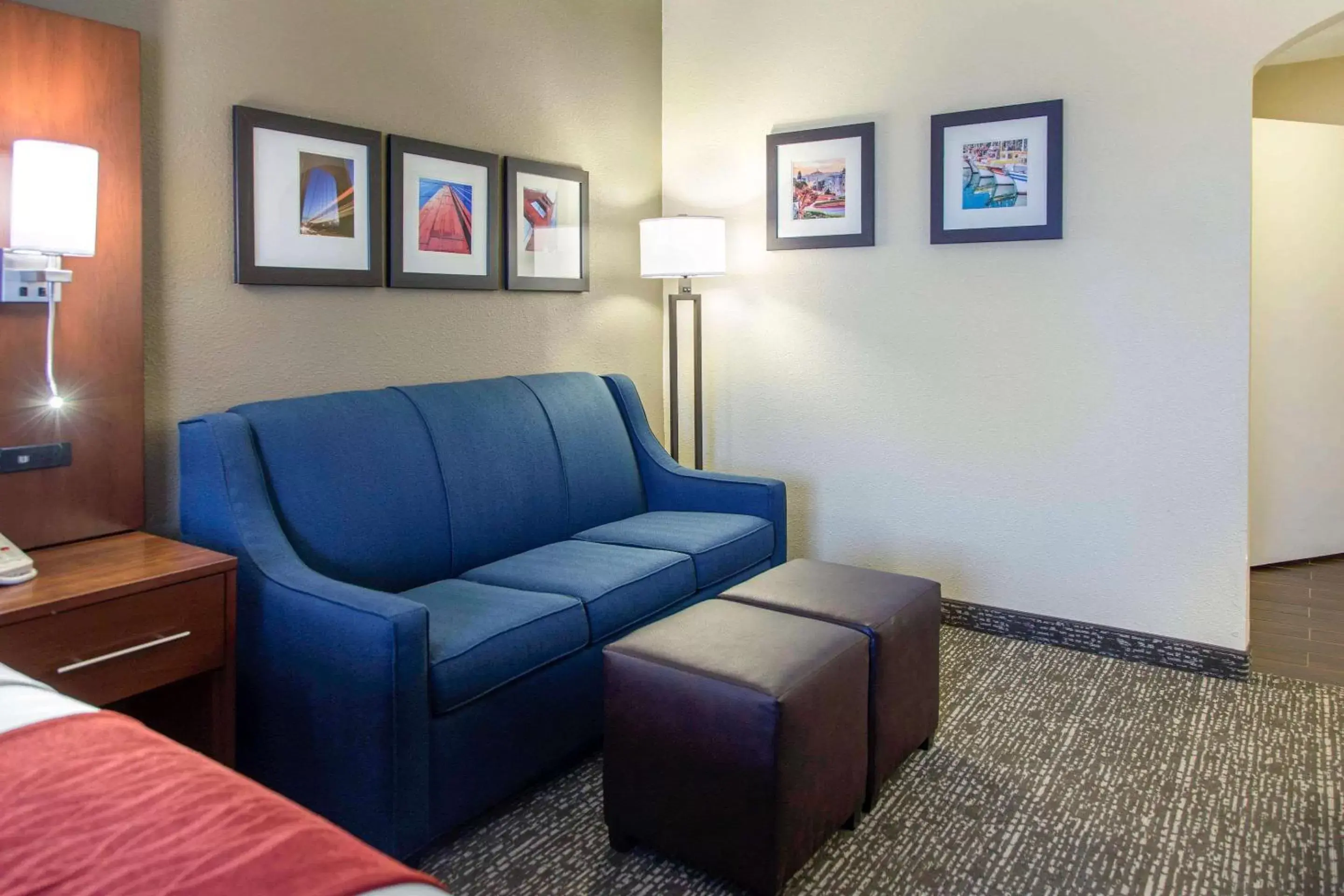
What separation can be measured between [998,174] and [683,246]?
3.97ft

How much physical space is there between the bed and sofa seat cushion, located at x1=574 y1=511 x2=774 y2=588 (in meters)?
2.03

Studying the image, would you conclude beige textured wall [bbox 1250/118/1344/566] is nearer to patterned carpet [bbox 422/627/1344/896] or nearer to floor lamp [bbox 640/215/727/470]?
patterned carpet [bbox 422/627/1344/896]

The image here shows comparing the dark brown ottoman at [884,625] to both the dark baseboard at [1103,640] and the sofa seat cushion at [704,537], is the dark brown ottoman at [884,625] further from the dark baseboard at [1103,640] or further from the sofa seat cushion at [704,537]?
the dark baseboard at [1103,640]

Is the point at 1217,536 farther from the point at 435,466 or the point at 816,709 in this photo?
the point at 435,466

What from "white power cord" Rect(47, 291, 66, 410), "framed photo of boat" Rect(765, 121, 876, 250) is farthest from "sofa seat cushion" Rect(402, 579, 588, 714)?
"framed photo of boat" Rect(765, 121, 876, 250)

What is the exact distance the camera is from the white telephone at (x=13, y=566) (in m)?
1.89

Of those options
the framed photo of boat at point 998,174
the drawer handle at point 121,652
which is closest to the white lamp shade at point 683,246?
the framed photo of boat at point 998,174

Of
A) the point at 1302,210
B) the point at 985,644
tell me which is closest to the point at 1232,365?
the point at 985,644

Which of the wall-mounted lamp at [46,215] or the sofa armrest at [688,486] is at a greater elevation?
the wall-mounted lamp at [46,215]

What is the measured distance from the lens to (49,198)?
199 cm

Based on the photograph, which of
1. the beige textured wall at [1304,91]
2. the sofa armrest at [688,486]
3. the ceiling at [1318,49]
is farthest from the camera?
the beige textured wall at [1304,91]

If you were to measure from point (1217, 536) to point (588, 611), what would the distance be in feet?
7.19

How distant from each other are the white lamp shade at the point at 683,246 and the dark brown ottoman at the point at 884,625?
1.51m

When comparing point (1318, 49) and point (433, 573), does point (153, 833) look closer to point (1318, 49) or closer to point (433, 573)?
point (433, 573)
